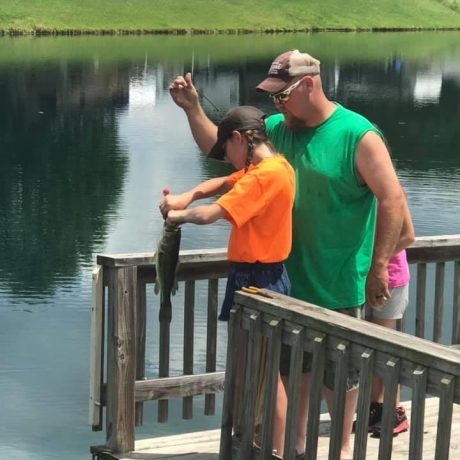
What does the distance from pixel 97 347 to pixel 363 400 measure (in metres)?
2.00

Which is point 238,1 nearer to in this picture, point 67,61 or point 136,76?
point 67,61

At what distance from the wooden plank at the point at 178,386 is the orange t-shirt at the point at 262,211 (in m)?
1.33

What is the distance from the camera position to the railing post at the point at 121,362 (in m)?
6.17

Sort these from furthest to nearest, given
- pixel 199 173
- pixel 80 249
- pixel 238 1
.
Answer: pixel 238 1 → pixel 199 173 → pixel 80 249

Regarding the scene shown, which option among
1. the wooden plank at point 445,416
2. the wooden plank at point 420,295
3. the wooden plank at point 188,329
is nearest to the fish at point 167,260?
the wooden plank at point 188,329

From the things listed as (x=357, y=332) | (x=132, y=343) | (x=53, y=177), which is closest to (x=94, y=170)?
(x=53, y=177)

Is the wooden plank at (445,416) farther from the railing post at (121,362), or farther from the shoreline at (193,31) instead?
the shoreline at (193,31)

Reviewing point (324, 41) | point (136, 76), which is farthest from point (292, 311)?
point (324, 41)

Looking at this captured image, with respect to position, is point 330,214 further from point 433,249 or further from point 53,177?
point 53,177

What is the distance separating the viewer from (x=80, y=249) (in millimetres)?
17516

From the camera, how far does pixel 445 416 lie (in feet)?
14.1

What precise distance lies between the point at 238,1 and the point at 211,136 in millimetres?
85741

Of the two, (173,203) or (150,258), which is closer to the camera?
(173,203)

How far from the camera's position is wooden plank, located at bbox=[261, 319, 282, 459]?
5129 mm
